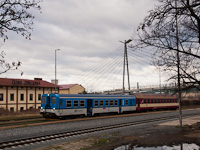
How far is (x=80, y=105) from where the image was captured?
24781 mm

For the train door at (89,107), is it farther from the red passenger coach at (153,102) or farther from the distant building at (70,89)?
the distant building at (70,89)

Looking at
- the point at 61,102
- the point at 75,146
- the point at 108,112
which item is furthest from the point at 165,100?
the point at 75,146

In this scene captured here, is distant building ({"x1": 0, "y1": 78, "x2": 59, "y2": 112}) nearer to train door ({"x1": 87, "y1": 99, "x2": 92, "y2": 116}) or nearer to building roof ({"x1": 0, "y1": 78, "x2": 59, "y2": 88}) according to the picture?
building roof ({"x1": 0, "y1": 78, "x2": 59, "y2": 88})

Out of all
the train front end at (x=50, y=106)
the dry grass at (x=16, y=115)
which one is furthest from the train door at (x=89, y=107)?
the dry grass at (x=16, y=115)

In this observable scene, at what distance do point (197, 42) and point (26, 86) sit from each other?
4645 centimetres

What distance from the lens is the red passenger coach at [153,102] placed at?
115 ft

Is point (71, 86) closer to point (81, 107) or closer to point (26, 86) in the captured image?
point (26, 86)

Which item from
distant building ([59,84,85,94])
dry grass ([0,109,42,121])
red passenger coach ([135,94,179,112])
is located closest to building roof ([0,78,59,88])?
distant building ([59,84,85,94])

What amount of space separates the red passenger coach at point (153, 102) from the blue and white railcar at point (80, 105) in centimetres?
367

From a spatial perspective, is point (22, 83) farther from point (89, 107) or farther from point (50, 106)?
point (50, 106)

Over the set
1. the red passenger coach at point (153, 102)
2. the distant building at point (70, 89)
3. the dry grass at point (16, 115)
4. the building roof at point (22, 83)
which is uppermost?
the building roof at point (22, 83)

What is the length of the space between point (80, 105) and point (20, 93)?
31083 mm

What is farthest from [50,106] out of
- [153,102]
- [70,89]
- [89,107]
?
[70,89]

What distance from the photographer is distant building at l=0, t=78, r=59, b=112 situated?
1898 inches
